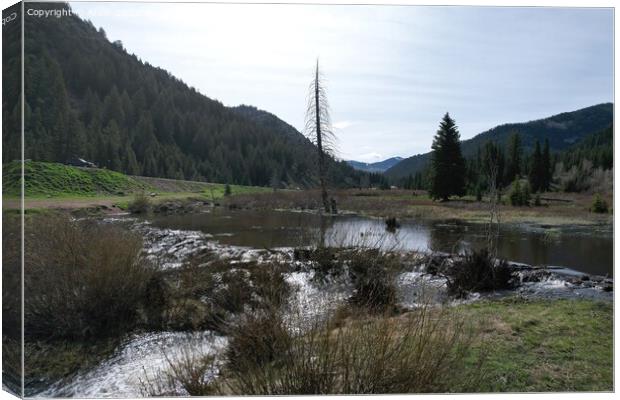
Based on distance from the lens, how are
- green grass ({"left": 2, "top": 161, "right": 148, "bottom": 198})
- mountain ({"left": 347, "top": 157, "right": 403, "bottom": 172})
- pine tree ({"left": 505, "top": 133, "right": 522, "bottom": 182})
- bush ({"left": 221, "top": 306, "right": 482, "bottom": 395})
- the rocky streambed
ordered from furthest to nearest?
pine tree ({"left": 505, "top": 133, "right": 522, "bottom": 182}) < mountain ({"left": 347, "top": 157, "right": 403, "bottom": 172}) < the rocky streambed < green grass ({"left": 2, "top": 161, "right": 148, "bottom": 198}) < bush ({"left": 221, "top": 306, "right": 482, "bottom": 395})

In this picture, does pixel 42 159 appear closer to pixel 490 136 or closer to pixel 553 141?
pixel 490 136

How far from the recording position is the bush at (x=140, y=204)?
6.11 metres

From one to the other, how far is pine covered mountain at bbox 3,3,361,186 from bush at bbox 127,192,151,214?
0.55 metres

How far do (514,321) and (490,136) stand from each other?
7.45 ft

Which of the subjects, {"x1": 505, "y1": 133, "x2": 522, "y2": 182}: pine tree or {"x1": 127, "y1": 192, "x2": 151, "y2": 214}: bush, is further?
{"x1": 127, "y1": 192, "x2": 151, "y2": 214}: bush

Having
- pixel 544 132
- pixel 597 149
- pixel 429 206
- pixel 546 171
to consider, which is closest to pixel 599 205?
pixel 597 149

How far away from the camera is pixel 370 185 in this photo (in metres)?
5.96

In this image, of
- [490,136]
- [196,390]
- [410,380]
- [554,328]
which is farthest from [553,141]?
[196,390]

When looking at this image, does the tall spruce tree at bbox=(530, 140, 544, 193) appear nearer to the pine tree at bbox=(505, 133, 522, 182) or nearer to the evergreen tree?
the pine tree at bbox=(505, 133, 522, 182)

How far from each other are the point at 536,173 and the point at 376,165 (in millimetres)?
2292

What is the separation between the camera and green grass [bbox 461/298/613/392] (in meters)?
3.76

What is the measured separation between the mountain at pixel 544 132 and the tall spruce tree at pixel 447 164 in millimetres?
116

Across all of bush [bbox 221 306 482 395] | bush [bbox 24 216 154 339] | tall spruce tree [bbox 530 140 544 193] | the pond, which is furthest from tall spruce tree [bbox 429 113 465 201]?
bush [bbox 24 216 154 339]

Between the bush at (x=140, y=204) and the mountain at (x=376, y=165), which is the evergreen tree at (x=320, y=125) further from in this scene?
the bush at (x=140, y=204)
